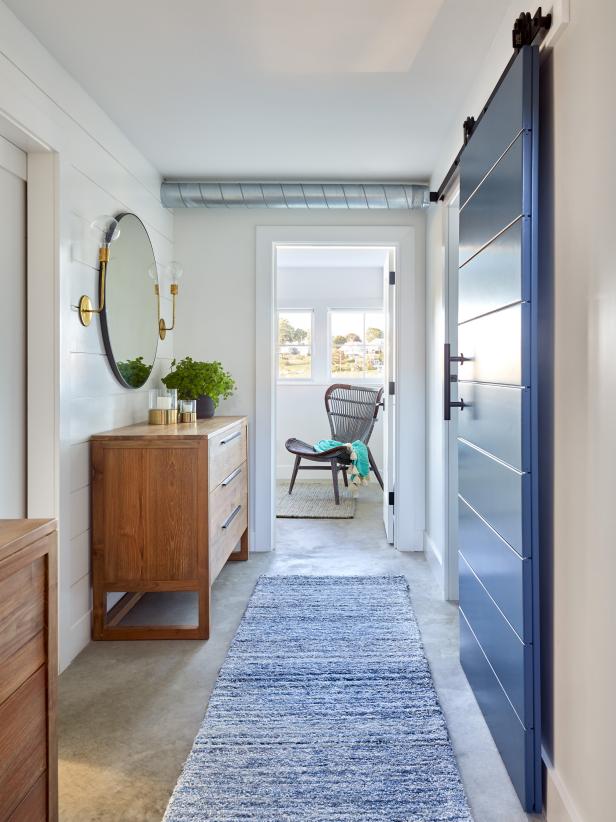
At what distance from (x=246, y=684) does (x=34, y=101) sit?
2.30m

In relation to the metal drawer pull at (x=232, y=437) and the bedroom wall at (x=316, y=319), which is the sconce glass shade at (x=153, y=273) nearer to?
the metal drawer pull at (x=232, y=437)

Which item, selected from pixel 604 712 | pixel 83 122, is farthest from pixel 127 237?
pixel 604 712

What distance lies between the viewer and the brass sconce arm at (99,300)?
2640 mm

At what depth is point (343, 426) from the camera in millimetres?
6391

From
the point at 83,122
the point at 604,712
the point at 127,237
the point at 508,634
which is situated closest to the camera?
the point at 604,712

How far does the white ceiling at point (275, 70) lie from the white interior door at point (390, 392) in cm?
88

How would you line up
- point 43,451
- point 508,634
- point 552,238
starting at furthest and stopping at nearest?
1. point 43,451
2. point 508,634
3. point 552,238

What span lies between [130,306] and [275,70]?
1.35 metres

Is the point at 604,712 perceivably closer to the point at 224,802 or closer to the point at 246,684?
the point at 224,802

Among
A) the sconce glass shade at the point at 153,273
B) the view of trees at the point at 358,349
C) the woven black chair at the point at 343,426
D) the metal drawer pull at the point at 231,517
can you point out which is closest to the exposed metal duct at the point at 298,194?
the sconce glass shade at the point at 153,273

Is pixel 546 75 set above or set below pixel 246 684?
above

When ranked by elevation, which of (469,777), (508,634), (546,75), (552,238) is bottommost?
(469,777)

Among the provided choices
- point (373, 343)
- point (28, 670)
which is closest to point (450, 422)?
point (28, 670)

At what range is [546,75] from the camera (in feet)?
5.37
